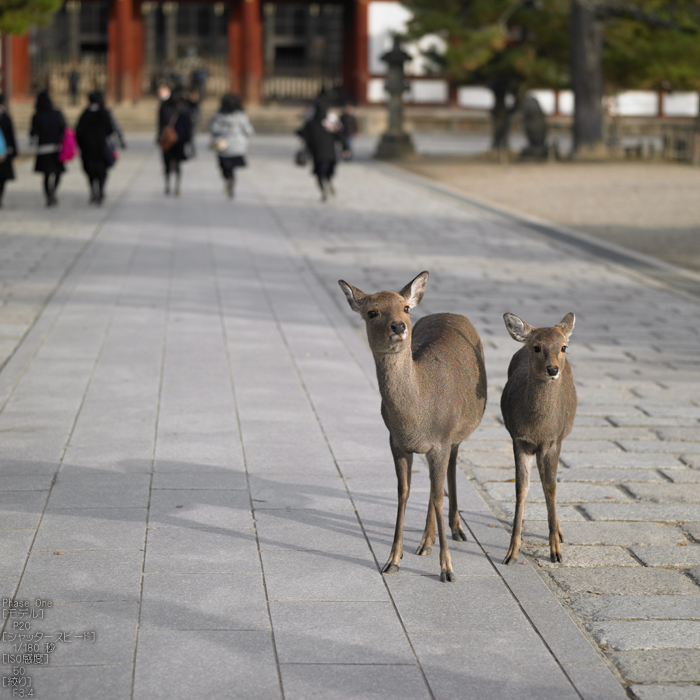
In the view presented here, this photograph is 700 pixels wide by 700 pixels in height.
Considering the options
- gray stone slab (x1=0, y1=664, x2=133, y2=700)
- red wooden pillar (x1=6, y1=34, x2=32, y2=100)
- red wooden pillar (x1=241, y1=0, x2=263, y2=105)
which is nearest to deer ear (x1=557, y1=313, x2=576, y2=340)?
gray stone slab (x1=0, y1=664, x2=133, y2=700)

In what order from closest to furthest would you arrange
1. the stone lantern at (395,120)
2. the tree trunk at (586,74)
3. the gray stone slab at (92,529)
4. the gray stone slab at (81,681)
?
the gray stone slab at (81,681) < the gray stone slab at (92,529) < the tree trunk at (586,74) < the stone lantern at (395,120)

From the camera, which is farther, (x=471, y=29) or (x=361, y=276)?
(x=471, y=29)

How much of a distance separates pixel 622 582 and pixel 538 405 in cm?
74

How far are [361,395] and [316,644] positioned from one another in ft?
10.4

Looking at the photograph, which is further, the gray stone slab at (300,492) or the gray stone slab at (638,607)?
the gray stone slab at (300,492)

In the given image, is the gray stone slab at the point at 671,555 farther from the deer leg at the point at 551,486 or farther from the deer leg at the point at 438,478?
the deer leg at the point at 438,478

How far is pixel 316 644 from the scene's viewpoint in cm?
328

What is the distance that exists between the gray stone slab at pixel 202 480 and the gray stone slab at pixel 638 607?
173 cm

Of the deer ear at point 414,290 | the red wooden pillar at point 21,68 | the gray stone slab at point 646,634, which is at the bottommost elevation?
the gray stone slab at point 646,634

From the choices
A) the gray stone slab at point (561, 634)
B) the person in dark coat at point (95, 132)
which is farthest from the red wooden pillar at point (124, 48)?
the gray stone slab at point (561, 634)

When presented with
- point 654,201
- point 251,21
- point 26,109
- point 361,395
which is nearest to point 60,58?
point 26,109

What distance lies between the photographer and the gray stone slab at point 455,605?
345 cm

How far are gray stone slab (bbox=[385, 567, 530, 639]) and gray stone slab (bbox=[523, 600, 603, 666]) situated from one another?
5cm

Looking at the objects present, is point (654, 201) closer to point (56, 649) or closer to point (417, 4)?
point (417, 4)
